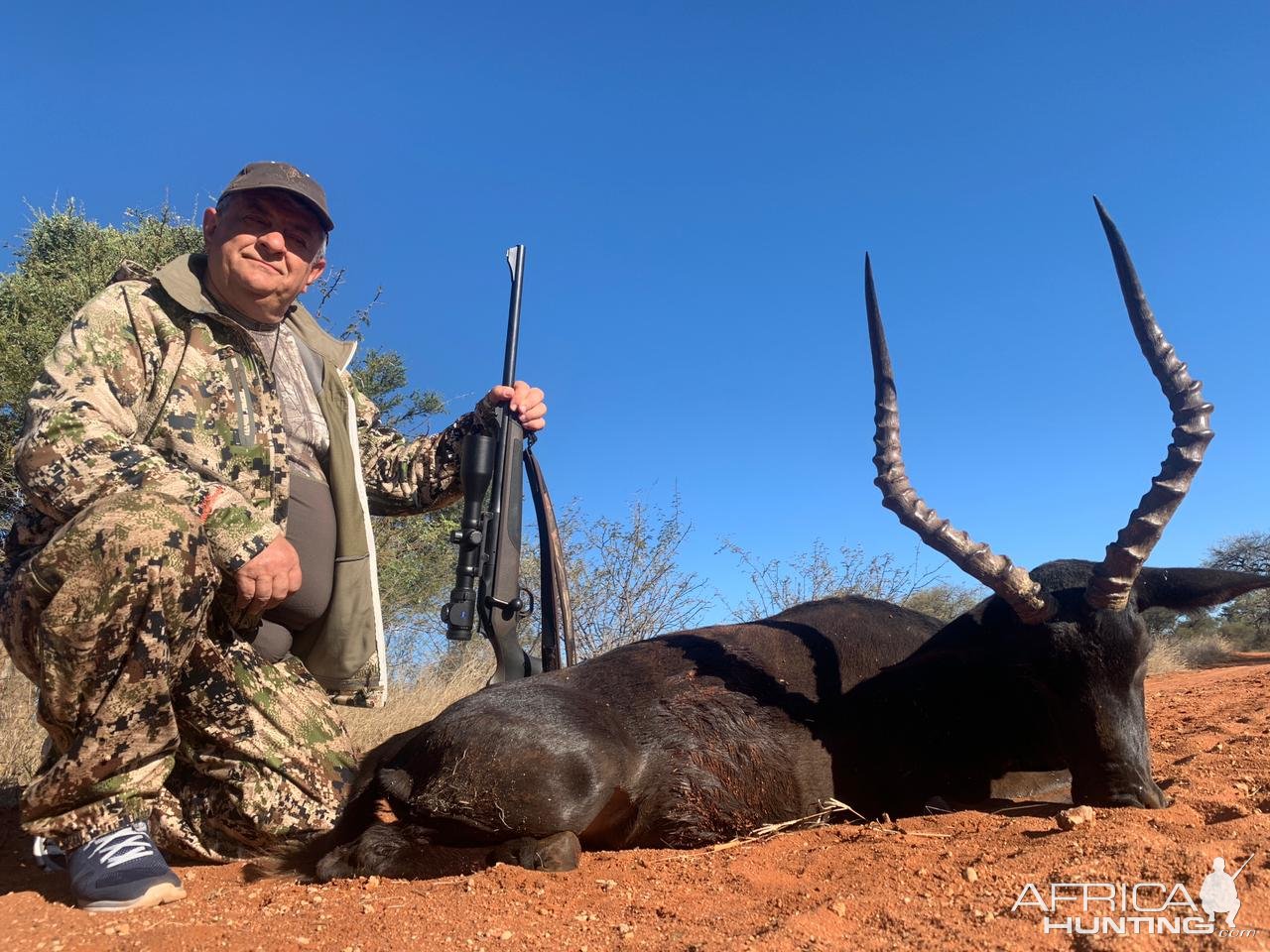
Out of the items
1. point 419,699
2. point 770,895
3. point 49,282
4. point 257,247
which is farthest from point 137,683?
point 49,282

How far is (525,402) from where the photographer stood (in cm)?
482

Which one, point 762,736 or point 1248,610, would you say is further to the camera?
point 1248,610

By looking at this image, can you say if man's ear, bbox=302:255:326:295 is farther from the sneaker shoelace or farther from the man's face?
the sneaker shoelace

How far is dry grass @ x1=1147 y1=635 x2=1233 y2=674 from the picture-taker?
12250mm

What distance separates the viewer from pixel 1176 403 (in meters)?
3.46

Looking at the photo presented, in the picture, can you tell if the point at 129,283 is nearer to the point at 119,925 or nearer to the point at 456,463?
the point at 456,463

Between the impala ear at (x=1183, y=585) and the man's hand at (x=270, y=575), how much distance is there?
11.5ft

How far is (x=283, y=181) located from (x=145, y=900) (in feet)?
9.65

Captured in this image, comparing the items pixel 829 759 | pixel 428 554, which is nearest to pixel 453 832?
pixel 829 759

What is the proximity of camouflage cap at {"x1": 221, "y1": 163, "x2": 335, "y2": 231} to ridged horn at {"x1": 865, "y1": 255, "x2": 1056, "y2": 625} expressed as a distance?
2.56 metres

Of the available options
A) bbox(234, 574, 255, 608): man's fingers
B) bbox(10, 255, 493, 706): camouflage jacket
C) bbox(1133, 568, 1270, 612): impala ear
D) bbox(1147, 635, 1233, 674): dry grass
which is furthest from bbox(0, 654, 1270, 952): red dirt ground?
bbox(1147, 635, 1233, 674): dry grass

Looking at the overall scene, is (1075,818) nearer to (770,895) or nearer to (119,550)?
(770,895)

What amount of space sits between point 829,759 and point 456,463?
2.54 m

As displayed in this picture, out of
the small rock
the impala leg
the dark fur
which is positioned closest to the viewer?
the small rock
